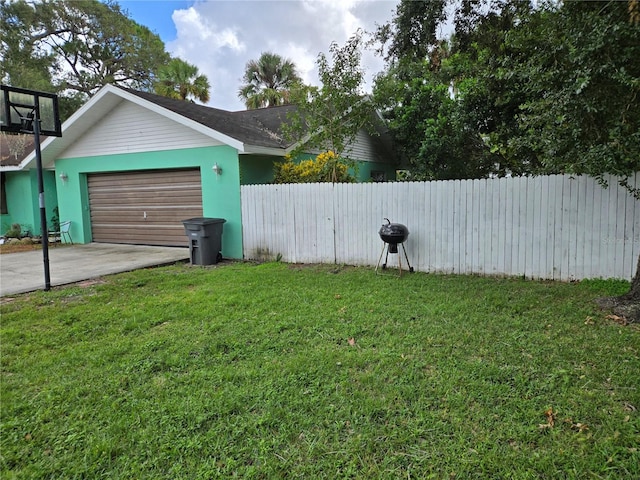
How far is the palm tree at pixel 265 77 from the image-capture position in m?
21.5

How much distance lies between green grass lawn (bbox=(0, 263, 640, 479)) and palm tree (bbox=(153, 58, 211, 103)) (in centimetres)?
1718

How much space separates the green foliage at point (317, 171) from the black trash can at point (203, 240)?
2.03 m

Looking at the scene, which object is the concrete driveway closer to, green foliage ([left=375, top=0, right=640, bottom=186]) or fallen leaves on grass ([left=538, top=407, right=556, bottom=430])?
green foliage ([left=375, top=0, right=640, bottom=186])

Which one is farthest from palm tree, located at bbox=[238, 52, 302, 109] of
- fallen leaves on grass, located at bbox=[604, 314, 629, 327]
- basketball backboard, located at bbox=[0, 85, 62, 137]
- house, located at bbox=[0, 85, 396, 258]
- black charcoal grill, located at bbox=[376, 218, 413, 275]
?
fallen leaves on grass, located at bbox=[604, 314, 629, 327]

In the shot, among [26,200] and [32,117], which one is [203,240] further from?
[26,200]

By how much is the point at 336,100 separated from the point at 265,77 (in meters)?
15.1

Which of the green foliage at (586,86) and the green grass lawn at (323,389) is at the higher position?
the green foliage at (586,86)

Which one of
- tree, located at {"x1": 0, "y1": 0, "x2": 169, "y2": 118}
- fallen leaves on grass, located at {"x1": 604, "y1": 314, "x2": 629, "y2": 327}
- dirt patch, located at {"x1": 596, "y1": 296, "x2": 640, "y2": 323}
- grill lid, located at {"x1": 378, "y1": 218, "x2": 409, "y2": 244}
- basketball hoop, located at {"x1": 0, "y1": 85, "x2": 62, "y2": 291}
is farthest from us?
tree, located at {"x1": 0, "y1": 0, "x2": 169, "y2": 118}

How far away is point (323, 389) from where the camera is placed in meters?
3.08

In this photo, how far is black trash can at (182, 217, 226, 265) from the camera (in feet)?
27.4

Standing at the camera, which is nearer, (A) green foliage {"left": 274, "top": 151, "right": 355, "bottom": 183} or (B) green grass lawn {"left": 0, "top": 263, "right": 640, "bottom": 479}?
(B) green grass lawn {"left": 0, "top": 263, "right": 640, "bottom": 479}

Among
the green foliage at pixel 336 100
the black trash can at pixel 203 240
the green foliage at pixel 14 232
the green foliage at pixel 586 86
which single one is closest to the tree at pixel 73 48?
the green foliage at pixel 14 232

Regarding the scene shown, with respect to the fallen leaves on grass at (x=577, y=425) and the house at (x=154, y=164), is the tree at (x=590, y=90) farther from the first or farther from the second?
the house at (x=154, y=164)

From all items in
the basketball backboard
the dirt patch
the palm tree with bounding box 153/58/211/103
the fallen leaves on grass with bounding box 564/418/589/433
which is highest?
the palm tree with bounding box 153/58/211/103
